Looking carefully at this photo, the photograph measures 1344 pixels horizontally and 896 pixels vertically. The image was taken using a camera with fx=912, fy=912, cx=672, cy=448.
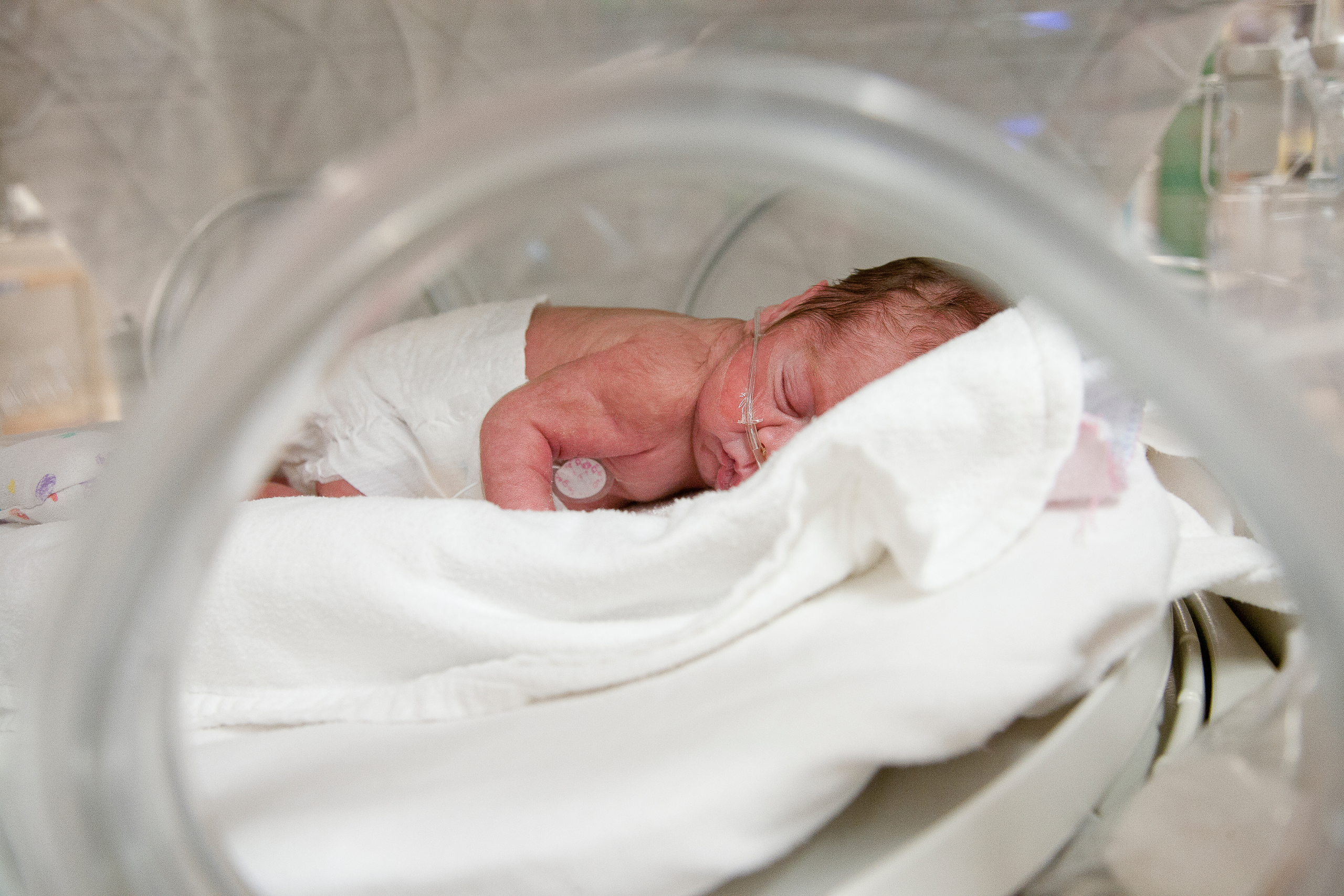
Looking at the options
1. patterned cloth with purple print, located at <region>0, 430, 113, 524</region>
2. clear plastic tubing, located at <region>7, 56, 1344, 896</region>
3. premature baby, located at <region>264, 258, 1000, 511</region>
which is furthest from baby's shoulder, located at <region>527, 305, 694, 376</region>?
clear plastic tubing, located at <region>7, 56, 1344, 896</region>

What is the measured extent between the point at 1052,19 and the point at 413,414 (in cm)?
120

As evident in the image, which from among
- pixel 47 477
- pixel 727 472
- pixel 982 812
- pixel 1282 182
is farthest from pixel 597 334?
pixel 1282 182

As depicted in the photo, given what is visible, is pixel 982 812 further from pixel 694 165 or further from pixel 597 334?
pixel 597 334

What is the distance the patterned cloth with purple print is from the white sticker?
46 centimetres

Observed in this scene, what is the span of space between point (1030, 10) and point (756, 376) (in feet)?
3.23

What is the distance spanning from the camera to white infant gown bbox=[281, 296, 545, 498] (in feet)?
3.51

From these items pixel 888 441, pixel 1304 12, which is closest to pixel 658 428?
pixel 888 441

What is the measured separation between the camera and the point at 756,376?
3.06 ft

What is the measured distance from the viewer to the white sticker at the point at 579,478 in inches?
40.0

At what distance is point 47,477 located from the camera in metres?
0.97

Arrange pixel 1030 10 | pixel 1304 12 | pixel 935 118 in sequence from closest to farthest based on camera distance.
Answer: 1. pixel 935 118
2. pixel 1304 12
3. pixel 1030 10

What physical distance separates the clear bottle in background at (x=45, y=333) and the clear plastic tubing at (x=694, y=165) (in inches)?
71.7

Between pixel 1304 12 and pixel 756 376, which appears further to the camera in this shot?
pixel 1304 12

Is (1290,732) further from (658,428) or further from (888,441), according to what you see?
(658,428)
